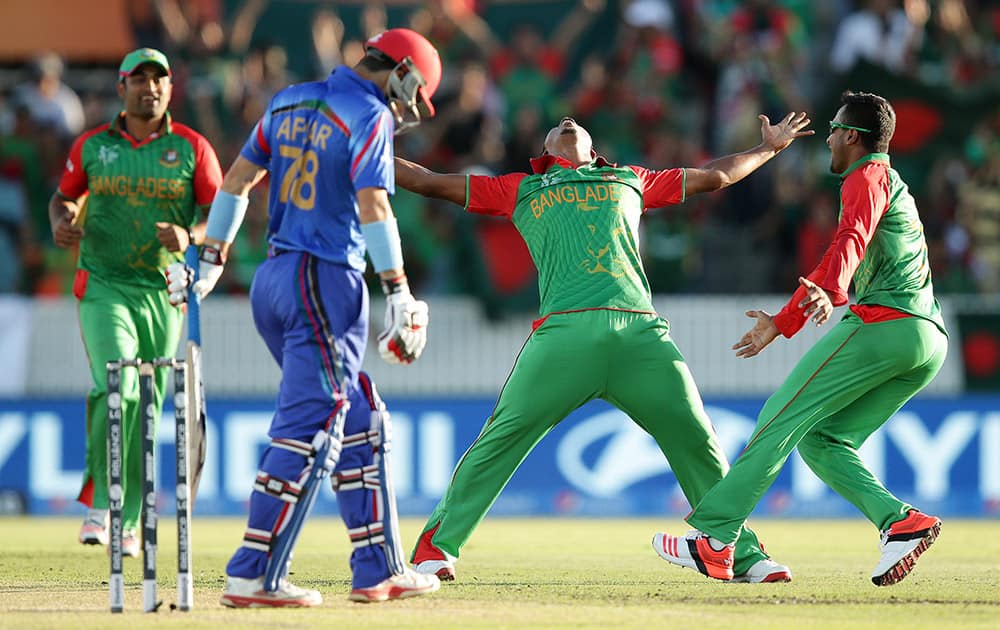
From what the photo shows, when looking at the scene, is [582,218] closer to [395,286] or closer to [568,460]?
[395,286]

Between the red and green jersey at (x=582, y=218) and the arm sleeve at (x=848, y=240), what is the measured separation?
2.61ft

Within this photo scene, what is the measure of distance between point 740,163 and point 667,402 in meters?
1.44

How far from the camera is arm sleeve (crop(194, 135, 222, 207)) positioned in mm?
9695

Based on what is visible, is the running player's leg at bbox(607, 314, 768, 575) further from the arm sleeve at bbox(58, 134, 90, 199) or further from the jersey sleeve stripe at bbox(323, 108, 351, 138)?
the arm sleeve at bbox(58, 134, 90, 199)

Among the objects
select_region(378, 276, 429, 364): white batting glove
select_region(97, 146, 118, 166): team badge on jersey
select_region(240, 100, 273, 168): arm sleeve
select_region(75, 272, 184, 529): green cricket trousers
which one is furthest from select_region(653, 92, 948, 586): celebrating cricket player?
select_region(97, 146, 118, 166): team badge on jersey

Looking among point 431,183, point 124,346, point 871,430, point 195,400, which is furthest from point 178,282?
point 871,430

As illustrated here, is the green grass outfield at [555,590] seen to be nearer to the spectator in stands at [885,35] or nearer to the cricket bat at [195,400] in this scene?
the cricket bat at [195,400]

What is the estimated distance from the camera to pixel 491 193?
8594 mm

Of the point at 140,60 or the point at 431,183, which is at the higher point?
the point at 140,60

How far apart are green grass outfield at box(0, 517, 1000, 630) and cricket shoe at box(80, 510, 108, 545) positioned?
0.12 metres

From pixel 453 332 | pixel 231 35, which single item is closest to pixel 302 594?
pixel 453 332

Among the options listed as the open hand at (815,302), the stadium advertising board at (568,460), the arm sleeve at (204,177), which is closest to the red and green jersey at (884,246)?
the open hand at (815,302)

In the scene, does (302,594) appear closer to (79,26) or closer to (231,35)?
(231,35)

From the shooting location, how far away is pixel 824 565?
9.65m
